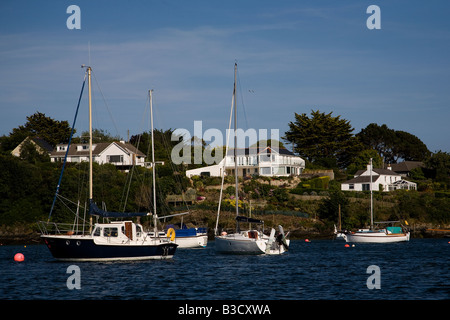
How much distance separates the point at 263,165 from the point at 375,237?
134ft

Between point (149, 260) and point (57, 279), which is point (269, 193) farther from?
point (57, 279)

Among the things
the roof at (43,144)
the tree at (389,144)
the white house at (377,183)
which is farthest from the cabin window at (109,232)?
the tree at (389,144)

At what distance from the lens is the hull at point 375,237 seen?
71125 mm

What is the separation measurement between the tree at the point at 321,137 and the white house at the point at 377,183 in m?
15.7

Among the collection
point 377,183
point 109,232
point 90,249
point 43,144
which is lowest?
point 90,249

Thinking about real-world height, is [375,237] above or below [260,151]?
below

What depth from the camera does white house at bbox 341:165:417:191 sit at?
3925 inches

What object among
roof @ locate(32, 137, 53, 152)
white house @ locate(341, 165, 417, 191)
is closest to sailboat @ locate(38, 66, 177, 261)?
white house @ locate(341, 165, 417, 191)

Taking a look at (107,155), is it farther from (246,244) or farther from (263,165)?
(246,244)

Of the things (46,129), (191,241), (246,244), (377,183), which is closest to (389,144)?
(377,183)

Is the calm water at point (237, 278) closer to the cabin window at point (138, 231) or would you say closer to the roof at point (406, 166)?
the cabin window at point (138, 231)

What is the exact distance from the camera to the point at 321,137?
12112 cm

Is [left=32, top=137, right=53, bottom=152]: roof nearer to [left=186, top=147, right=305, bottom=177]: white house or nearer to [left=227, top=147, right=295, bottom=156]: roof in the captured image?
[left=186, top=147, right=305, bottom=177]: white house
